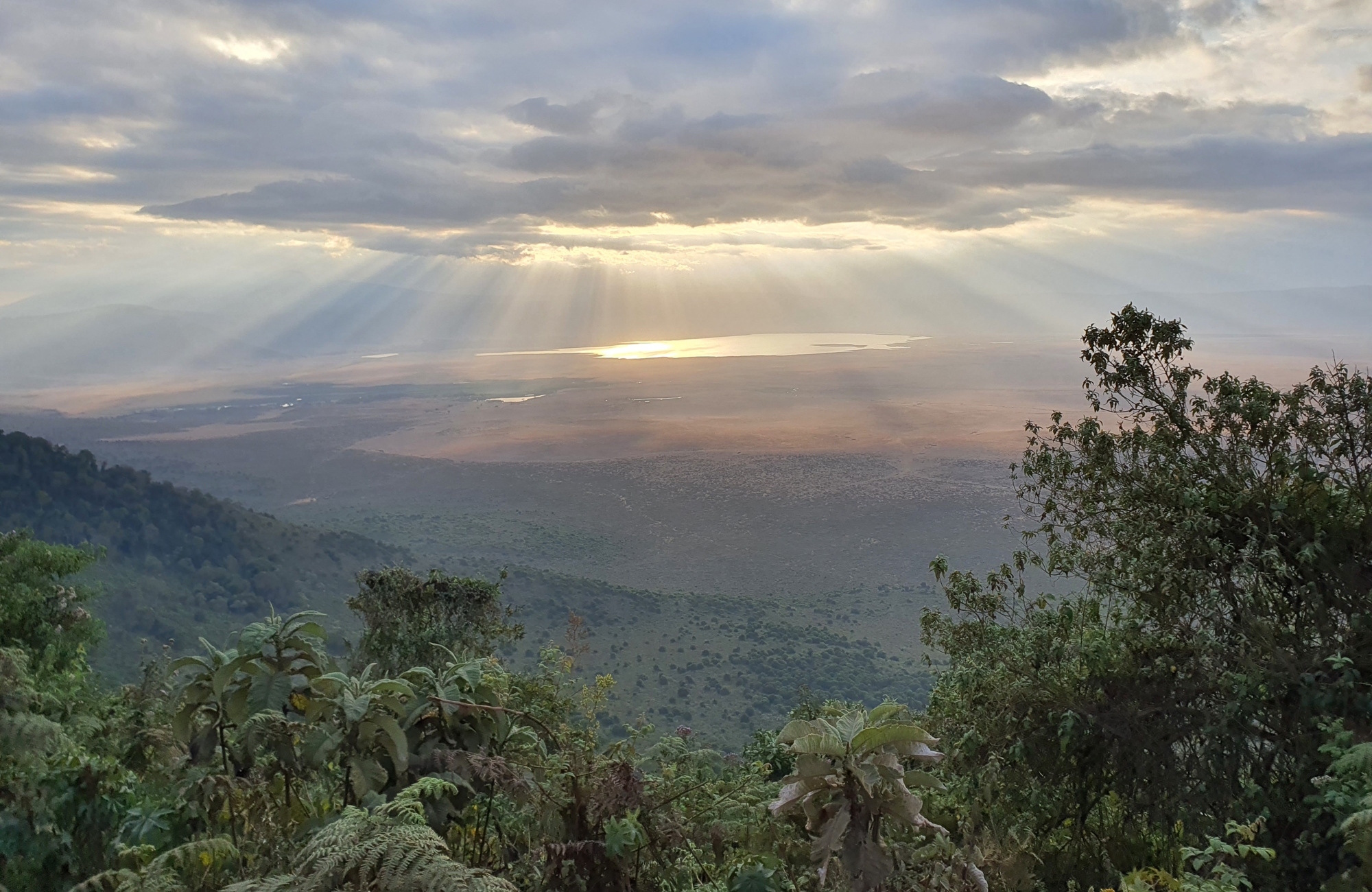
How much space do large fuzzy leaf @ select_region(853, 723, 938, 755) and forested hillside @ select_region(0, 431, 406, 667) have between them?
59.3m

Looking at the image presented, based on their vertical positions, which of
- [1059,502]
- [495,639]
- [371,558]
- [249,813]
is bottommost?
[371,558]

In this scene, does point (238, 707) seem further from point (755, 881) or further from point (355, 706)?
point (755, 881)

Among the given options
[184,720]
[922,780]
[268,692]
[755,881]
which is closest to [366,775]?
[268,692]

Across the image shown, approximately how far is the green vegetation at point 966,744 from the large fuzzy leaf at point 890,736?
0.01 metres

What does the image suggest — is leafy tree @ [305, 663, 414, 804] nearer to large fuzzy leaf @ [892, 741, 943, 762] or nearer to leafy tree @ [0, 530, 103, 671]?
large fuzzy leaf @ [892, 741, 943, 762]

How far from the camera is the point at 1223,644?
227 inches

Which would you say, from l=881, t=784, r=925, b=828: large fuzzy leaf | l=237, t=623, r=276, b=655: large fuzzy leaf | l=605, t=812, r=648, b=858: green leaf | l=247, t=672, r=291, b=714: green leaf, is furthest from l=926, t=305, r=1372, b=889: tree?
l=237, t=623, r=276, b=655: large fuzzy leaf

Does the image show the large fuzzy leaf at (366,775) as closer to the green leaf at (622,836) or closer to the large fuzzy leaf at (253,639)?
the large fuzzy leaf at (253,639)

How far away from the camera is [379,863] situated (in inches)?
126

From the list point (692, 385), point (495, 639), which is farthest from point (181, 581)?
point (692, 385)

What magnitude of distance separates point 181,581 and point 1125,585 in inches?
2712

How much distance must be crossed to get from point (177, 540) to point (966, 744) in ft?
244

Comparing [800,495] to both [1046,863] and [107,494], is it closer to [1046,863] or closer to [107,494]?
[107,494]

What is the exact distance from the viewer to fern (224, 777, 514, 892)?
287 centimetres
